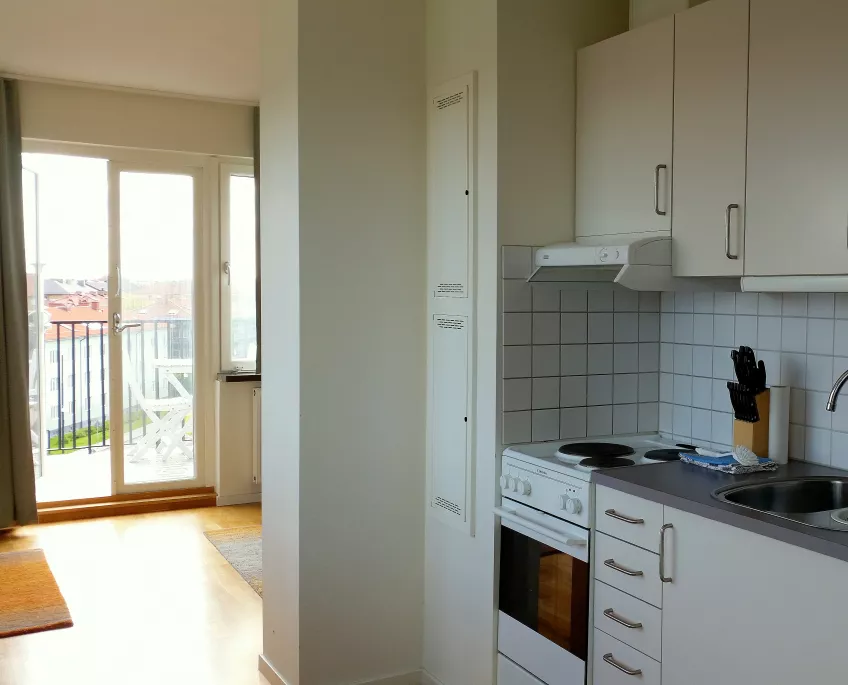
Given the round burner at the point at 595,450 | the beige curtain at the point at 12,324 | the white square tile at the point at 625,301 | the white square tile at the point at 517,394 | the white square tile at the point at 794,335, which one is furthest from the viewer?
the beige curtain at the point at 12,324

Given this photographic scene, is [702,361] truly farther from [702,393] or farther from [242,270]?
[242,270]

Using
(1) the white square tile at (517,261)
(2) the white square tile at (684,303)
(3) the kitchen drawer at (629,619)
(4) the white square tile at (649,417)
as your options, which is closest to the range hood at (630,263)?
(1) the white square tile at (517,261)

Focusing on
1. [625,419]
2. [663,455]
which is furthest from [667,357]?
[663,455]

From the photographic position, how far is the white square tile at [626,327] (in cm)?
293

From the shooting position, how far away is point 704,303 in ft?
9.31

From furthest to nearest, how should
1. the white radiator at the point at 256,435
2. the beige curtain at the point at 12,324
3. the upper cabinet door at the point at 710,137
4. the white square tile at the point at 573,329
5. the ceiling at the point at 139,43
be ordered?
1. the white radiator at the point at 256,435
2. the beige curtain at the point at 12,324
3. the ceiling at the point at 139,43
4. the white square tile at the point at 573,329
5. the upper cabinet door at the point at 710,137

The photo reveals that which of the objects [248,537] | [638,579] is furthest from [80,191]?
[638,579]

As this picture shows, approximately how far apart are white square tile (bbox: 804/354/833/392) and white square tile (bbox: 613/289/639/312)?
0.64 m

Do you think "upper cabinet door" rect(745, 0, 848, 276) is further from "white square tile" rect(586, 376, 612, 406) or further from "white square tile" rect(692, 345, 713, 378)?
"white square tile" rect(586, 376, 612, 406)

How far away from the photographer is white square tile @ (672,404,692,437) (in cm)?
291

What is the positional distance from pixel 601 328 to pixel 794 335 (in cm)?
62

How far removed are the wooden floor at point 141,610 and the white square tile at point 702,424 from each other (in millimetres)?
1838

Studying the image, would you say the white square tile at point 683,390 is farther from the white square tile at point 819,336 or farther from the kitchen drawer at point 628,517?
the kitchen drawer at point 628,517

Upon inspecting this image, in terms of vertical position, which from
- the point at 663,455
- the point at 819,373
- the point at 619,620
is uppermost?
the point at 819,373
